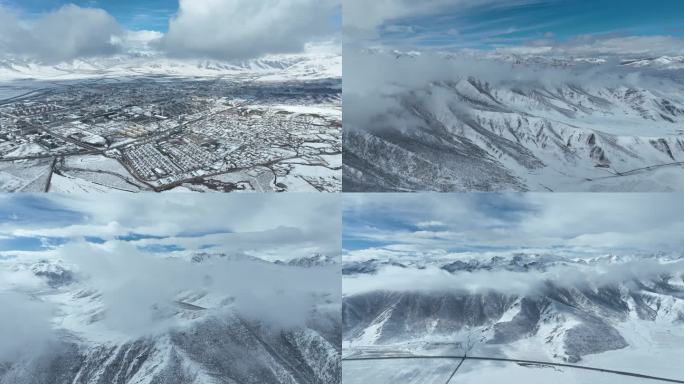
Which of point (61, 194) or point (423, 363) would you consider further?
point (423, 363)

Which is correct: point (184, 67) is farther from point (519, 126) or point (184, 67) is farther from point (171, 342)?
point (519, 126)

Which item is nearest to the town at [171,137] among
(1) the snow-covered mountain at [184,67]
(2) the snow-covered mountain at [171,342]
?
(1) the snow-covered mountain at [184,67]

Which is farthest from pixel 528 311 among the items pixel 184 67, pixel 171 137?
pixel 184 67

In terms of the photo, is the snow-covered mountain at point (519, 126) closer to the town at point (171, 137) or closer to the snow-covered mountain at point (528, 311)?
the town at point (171, 137)

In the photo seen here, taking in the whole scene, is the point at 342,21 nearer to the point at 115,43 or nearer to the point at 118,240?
the point at 115,43

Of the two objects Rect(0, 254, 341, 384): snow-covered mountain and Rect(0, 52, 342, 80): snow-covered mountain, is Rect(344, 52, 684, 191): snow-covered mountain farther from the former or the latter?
Rect(0, 254, 341, 384): snow-covered mountain

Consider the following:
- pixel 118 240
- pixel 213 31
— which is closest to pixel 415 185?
pixel 213 31
